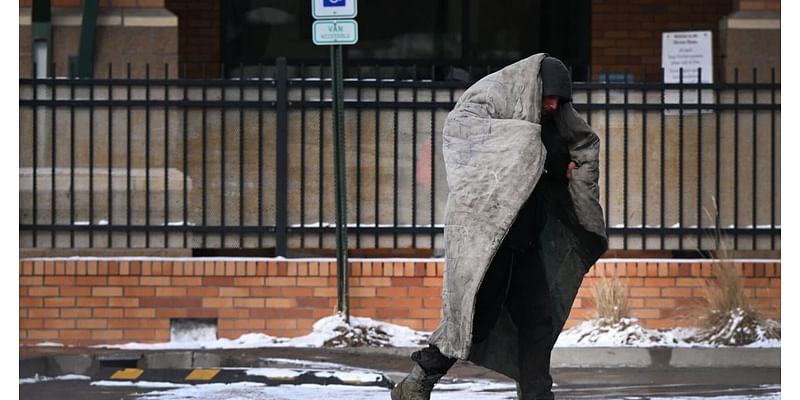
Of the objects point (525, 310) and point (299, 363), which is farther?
point (299, 363)

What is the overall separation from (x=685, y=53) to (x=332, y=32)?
358cm

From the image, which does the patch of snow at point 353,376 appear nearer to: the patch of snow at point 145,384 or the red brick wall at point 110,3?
the patch of snow at point 145,384

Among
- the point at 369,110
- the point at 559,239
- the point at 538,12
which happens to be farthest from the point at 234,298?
the point at 538,12

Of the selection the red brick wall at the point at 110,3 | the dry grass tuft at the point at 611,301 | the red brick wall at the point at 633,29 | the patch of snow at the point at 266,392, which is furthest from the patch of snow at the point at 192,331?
the red brick wall at the point at 633,29

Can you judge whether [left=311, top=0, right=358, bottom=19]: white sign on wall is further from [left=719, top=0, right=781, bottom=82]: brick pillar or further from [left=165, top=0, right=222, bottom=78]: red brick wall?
[left=165, top=0, right=222, bottom=78]: red brick wall

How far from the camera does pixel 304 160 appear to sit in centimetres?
984

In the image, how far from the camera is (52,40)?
34.3 ft

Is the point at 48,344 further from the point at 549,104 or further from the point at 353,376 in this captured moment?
the point at 549,104

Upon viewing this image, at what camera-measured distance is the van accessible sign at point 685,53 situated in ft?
36.4

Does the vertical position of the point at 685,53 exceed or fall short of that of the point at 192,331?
it exceeds it

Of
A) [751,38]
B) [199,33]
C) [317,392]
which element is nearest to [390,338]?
[317,392]

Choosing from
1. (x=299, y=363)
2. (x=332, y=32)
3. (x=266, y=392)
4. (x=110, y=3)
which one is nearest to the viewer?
(x=266, y=392)

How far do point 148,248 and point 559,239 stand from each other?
4.17 m

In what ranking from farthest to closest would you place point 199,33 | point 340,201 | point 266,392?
point 199,33 → point 340,201 → point 266,392
